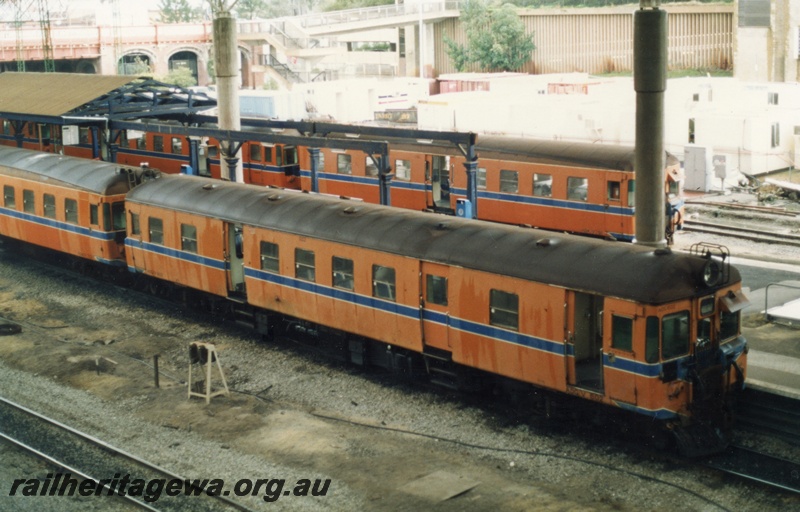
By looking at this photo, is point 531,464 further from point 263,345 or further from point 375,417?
point 263,345

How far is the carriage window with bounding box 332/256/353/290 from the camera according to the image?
772 inches

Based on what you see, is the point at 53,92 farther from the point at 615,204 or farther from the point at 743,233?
the point at 743,233

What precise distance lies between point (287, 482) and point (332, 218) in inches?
259

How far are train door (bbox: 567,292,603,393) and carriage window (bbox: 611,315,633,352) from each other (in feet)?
0.97

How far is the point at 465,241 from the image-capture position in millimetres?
17781

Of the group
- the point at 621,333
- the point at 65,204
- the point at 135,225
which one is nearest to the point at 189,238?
the point at 135,225

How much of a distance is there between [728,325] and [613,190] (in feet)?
41.3

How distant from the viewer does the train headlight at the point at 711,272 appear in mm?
15305

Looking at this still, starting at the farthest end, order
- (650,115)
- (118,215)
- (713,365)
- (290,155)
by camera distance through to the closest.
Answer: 1. (290,155)
2. (118,215)
3. (650,115)
4. (713,365)

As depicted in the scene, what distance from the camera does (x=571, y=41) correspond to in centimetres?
7800

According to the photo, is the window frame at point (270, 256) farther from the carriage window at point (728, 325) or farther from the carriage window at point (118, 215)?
the carriage window at point (728, 325)

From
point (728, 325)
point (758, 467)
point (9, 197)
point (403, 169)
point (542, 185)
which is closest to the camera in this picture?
point (758, 467)

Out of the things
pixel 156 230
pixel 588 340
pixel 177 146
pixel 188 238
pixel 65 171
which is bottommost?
pixel 588 340

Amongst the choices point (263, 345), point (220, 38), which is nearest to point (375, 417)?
point (263, 345)
